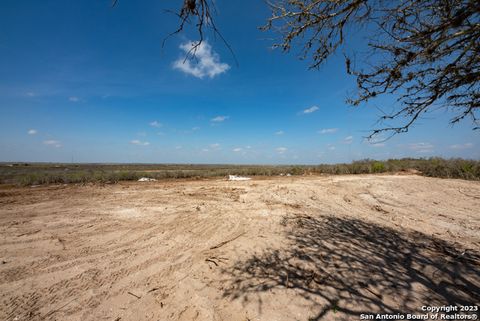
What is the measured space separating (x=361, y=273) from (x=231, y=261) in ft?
5.93

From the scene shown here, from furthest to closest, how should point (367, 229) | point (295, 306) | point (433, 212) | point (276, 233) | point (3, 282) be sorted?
point (433, 212)
point (367, 229)
point (276, 233)
point (3, 282)
point (295, 306)

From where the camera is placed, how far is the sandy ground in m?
2.27

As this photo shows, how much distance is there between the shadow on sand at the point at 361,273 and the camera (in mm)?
2289

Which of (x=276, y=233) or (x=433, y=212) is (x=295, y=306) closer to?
(x=276, y=233)

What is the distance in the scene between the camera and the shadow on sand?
229cm

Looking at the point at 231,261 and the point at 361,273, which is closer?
the point at 361,273

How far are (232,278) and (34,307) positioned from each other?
2216 millimetres

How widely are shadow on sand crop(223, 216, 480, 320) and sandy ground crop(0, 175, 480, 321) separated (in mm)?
15

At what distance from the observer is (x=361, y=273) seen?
2.76 metres

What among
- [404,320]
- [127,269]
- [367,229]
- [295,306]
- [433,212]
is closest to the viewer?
[404,320]

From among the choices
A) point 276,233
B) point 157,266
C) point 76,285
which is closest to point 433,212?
point 276,233

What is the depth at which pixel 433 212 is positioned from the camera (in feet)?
19.0

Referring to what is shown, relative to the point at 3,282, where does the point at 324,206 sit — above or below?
above

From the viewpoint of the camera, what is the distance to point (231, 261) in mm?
3146
